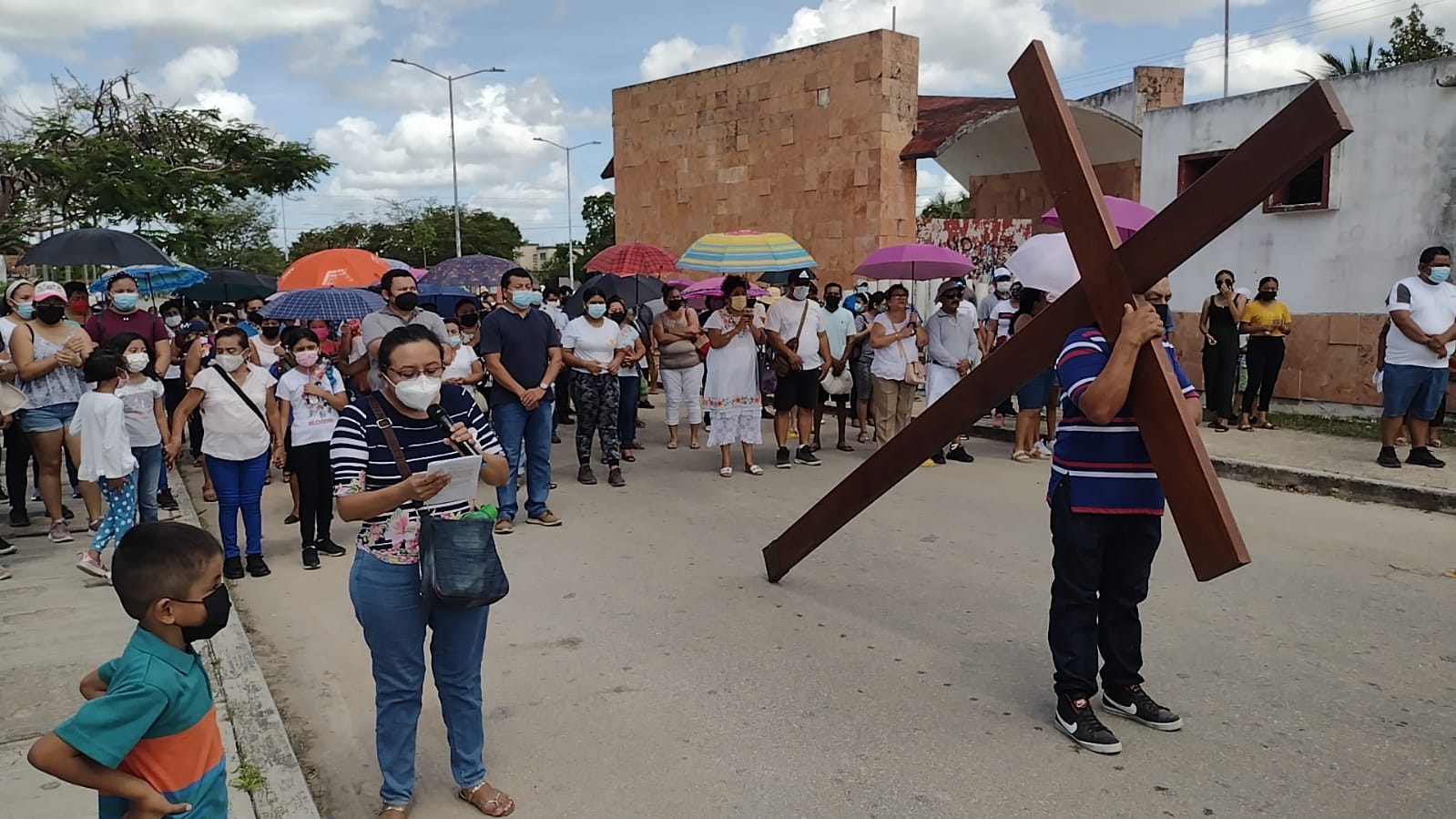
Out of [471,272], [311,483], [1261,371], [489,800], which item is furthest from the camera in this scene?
[471,272]

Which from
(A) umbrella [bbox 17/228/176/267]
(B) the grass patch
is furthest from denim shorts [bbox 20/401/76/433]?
(B) the grass patch

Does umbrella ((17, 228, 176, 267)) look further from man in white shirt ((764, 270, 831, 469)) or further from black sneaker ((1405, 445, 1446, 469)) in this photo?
black sneaker ((1405, 445, 1446, 469))

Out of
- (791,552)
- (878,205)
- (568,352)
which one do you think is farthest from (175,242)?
(791,552)

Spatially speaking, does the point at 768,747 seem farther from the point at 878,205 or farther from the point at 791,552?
the point at 878,205

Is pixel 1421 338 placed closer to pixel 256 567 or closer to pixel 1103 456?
pixel 1103 456

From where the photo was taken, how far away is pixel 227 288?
17.7 meters

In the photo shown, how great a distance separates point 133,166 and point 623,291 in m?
10.7

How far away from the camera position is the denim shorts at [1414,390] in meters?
8.41

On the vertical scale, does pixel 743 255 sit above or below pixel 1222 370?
above

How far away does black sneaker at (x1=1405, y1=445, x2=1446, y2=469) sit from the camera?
8.67 meters

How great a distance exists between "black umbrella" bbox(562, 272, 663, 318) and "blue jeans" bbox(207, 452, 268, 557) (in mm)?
6411

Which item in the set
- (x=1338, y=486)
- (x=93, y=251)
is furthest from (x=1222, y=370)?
(x=93, y=251)

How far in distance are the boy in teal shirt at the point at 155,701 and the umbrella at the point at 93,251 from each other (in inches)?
314

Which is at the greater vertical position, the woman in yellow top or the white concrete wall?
the white concrete wall
